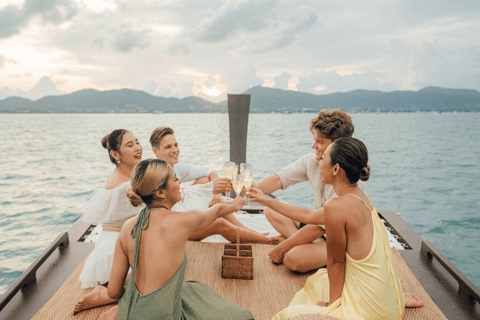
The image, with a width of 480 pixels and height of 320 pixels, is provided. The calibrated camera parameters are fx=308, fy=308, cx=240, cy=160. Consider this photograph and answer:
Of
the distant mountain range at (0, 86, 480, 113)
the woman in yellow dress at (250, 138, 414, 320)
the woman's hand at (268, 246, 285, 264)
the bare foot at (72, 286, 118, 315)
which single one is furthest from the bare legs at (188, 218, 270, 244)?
the distant mountain range at (0, 86, 480, 113)

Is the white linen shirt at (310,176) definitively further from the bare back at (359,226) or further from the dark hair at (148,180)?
the dark hair at (148,180)

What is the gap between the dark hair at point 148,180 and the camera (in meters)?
1.73

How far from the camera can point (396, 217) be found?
4.59 m

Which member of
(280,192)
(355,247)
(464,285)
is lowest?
(280,192)

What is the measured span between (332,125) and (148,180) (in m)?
1.81

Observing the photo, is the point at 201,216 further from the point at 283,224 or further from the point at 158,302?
the point at 283,224

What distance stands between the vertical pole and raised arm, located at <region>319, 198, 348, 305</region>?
13.4 ft

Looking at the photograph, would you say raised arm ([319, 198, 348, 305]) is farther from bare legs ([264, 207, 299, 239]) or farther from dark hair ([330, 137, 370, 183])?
bare legs ([264, 207, 299, 239])

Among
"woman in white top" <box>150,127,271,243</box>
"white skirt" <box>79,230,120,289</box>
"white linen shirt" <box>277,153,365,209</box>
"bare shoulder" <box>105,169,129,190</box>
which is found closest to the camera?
"white skirt" <box>79,230,120,289</box>

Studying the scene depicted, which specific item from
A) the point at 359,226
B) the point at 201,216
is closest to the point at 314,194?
the point at 359,226

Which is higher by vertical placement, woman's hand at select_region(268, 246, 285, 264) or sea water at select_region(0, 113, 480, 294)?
woman's hand at select_region(268, 246, 285, 264)

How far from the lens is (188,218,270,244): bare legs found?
11.5 ft

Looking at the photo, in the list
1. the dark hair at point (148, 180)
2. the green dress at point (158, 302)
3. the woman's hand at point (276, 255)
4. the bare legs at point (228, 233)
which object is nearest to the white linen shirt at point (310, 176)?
the woman's hand at point (276, 255)

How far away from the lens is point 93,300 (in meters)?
2.52
